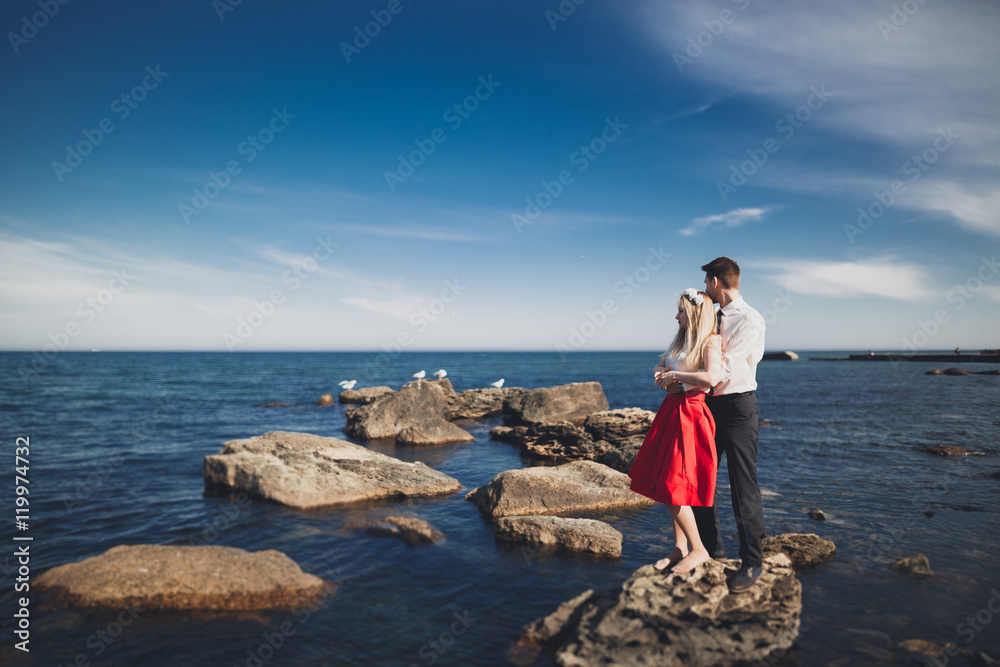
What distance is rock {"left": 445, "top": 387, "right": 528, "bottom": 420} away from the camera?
80.7 feet

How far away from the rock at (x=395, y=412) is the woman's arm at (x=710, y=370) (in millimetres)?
14064

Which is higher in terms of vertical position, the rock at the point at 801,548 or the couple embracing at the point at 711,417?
the couple embracing at the point at 711,417

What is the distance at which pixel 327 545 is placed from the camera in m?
7.73

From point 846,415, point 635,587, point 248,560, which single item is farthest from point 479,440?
point 846,415

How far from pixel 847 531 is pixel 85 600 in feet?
38.1

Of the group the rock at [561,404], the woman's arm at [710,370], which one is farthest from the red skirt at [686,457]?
the rock at [561,404]

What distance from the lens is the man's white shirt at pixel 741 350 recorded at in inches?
197

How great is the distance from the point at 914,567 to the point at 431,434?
13.2m

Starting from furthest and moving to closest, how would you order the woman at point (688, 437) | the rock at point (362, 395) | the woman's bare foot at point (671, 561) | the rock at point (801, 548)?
the rock at point (362, 395), the rock at point (801, 548), the woman's bare foot at point (671, 561), the woman at point (688, 437)

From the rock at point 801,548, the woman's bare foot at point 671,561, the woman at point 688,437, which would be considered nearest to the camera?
the woman at point 688,437

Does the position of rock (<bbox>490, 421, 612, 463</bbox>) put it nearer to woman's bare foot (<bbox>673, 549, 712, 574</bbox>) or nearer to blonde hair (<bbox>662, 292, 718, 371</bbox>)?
woman's bare foot (<bbox>673, 549, 712, 574</bbox>)

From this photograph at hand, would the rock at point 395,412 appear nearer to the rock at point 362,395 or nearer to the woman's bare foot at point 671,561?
the rock at point 362,395

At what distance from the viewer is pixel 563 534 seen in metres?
7.78

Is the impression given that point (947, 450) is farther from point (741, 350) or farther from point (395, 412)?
point (395, 412)
